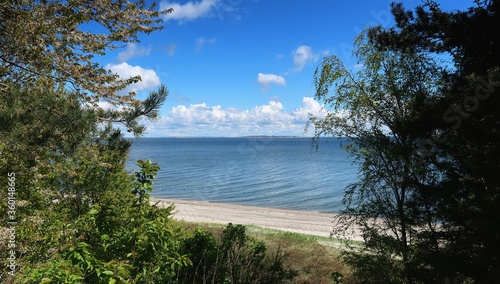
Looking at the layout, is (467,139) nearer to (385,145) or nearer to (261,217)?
(385,145)

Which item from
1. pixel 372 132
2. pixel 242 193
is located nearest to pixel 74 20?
pixel 372 132

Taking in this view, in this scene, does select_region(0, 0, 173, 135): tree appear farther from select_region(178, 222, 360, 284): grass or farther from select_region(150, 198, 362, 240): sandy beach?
Answer: select_region(150, 198, 362, 240): sandy beach

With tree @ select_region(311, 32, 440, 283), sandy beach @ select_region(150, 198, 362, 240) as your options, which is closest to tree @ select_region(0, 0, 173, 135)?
tree @ select_region(311, 32, 440, 283)

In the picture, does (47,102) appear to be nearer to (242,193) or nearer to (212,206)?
(212,206)

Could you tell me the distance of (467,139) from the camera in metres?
5.21

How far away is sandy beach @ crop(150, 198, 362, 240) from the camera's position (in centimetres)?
2134

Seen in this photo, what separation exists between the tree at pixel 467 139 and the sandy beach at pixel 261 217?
15.3 m

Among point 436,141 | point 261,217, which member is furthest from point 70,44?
point 261,217

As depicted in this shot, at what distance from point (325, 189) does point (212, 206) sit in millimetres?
16524

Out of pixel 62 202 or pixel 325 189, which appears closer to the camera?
pixel 62 202

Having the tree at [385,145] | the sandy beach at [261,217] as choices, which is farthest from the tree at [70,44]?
the sandy beach at [261,217]

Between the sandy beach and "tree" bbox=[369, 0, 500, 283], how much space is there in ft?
50.1

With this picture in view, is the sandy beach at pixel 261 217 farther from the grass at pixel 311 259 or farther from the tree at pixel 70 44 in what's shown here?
the tree at pixel 70 44

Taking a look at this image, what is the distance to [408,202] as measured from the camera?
6891 mm
